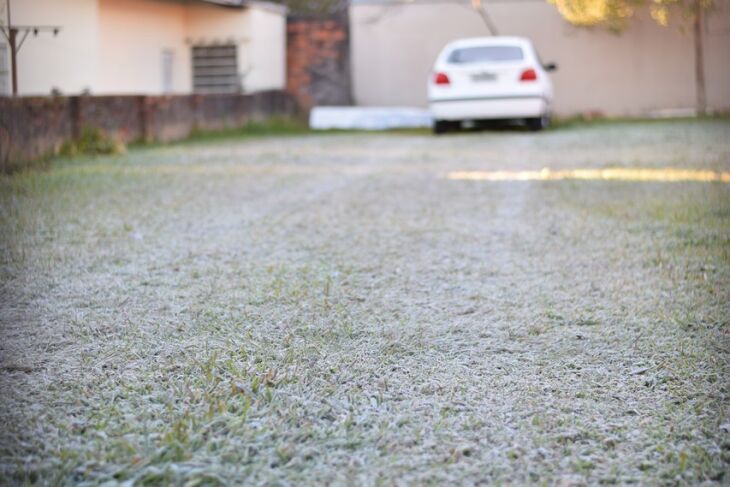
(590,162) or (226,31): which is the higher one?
(226,31)

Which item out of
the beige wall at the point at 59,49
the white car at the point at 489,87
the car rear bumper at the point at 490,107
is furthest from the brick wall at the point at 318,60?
the beige wall at the point at 59,49

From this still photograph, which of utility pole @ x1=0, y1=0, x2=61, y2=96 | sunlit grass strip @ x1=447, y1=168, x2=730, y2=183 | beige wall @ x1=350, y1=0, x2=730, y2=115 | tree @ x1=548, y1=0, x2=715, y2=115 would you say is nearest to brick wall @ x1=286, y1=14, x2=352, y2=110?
beige wall @ x1=350, y1=0, x2=730, y2=115

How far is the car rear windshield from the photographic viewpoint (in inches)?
565

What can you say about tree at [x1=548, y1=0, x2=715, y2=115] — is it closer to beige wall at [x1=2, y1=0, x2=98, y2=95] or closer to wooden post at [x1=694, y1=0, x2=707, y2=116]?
wooden post at [x1=694, y1=0, x2=707, y2=116]

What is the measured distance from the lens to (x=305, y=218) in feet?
21.7

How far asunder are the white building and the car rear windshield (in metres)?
3.99

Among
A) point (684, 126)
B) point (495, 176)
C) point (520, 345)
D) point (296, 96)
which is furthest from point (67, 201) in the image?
point (296, 96)

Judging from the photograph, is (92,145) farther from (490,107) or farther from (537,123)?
(537,123)

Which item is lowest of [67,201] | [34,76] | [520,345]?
[520,345]

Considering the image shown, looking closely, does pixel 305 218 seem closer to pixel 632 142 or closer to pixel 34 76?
pixel 34 76

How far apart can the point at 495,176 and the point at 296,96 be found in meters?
10.4

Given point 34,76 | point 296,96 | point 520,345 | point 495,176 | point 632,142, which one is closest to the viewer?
point 520,345

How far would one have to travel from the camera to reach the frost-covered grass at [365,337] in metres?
2.54

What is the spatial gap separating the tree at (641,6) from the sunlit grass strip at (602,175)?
6.96 meters
